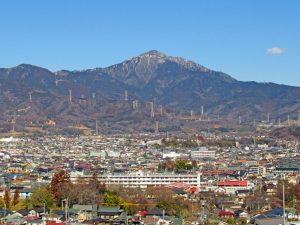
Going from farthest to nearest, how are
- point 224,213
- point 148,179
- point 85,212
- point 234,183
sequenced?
point 148,179 → point 234,183 → point 224,213 → point 85,212

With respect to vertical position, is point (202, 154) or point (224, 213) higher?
point (202, 154)

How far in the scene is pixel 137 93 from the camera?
549 feet

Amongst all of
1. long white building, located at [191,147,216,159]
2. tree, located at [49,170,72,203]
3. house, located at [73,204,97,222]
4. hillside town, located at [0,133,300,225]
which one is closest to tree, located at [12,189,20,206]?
hillside town, located at [0,133,300,225]

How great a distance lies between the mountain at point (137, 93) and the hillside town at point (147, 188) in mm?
35722

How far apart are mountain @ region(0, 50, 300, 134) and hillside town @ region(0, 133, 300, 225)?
35722mm

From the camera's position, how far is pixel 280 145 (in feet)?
188

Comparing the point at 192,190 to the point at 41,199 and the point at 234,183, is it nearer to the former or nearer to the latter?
the point at 234,183

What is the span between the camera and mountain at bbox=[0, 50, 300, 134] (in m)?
96.3

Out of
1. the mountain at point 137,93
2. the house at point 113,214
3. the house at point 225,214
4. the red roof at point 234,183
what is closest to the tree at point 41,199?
the house at point 113,214

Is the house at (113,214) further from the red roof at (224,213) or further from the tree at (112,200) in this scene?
the red roof at (224,213)

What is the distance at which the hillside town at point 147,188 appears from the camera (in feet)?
64.3

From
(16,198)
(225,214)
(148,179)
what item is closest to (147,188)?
(148,179)

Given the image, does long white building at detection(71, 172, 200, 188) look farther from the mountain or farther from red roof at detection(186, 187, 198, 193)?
the mountain

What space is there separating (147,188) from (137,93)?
14107 centimetres
